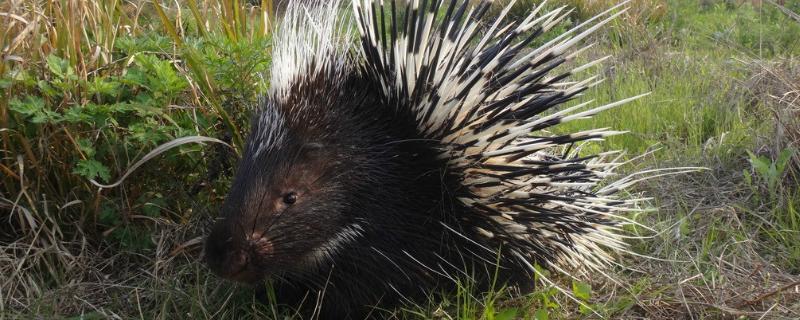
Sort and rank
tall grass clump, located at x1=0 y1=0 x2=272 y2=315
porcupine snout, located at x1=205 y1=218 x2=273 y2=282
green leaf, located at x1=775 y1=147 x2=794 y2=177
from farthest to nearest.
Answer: green leaf, located at x1=775 y1=147 x2=794 y2=177, tall grass clump, located at x1=0 y1=0 x2=272 y2=315, porcupine snout, located at x1=205 y1=218 x2=273 y2=282

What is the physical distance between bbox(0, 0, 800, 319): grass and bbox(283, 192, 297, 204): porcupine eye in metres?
0.52

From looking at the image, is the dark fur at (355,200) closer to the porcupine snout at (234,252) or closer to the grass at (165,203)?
the porcupine snout at (234,252)

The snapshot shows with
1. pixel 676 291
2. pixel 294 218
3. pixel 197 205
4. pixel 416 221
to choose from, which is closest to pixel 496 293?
pixel 416 221

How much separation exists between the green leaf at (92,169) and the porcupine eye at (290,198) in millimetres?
807

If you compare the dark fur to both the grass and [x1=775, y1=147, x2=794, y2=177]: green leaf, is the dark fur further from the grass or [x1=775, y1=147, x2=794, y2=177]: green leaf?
[x1=775, y1=147, x2=794, y2=177]: green leaf

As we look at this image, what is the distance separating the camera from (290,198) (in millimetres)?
2428

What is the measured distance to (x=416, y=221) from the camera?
254 centimetres

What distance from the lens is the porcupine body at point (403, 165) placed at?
2.46 m

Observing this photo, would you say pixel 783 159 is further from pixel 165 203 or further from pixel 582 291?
pixel 165 203

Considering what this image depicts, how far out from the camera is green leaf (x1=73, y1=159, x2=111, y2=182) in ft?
9.20

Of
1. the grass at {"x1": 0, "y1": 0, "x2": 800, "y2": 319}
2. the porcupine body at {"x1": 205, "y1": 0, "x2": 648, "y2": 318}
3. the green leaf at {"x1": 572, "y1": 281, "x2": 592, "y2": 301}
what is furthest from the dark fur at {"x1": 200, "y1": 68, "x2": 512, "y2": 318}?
the green leaf at {"x1": 572, "y1": 281, "x2": 592, "y2": 301}

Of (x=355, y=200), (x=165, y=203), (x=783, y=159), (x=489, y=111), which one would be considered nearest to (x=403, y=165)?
(x=355, y=200)

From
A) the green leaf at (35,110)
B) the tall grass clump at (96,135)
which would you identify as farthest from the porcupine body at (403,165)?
the green leaf at (35,110)

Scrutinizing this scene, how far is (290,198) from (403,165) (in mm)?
382
